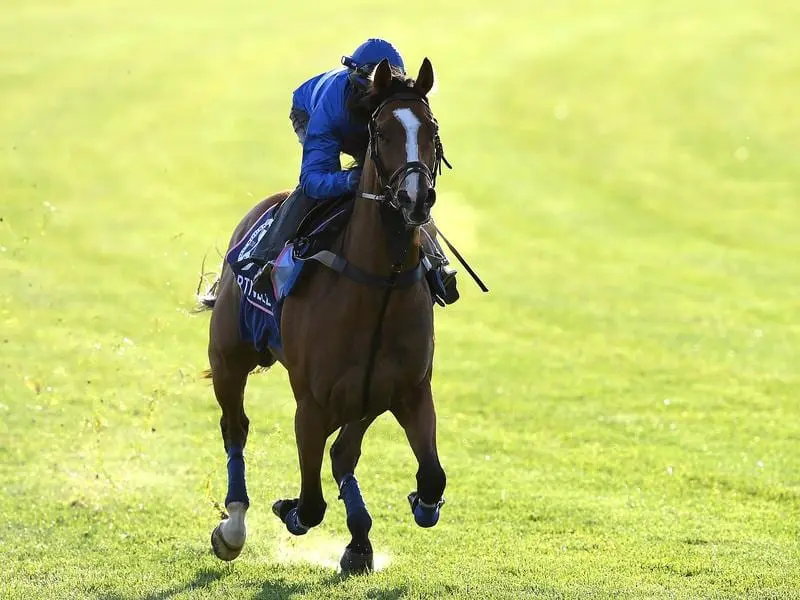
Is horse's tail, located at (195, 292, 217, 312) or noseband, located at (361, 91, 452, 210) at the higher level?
noseband, located at (361, 91, 452, 210)

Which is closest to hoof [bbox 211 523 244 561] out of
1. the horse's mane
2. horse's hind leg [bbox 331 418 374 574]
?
horse's hind leg [bbox 331 418 374 574]

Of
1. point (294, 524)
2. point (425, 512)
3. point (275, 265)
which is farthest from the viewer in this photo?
point (294, 524)

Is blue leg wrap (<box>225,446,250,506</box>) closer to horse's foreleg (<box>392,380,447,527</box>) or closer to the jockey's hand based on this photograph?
horse's foreleg (<box>392,380,447,527</box>)

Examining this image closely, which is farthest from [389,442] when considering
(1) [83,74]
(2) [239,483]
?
(1) [83,74]

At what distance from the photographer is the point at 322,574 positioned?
26.6ft

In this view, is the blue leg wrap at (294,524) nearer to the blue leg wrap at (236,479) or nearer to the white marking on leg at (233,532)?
the white marking on leg at (233,532)

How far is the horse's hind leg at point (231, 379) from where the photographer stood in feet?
28.8

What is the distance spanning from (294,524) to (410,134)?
272 cm

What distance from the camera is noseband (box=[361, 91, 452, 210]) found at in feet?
20.4

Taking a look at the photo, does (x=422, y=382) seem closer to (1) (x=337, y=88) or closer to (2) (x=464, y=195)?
(1) (x=337, y=88)

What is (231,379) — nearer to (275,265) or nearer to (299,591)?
(275,265)

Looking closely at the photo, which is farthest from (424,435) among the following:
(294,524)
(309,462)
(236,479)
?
(236,479)

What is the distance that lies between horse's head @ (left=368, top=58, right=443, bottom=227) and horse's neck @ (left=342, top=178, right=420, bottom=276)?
25 cm

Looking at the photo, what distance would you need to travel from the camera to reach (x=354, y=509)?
820 cm
